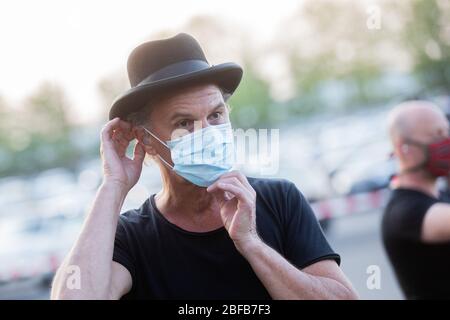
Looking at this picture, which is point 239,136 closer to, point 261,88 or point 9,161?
point 261,88

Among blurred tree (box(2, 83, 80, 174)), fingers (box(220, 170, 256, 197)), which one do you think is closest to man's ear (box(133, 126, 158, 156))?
fingers (box(220, 170, 256, 197))

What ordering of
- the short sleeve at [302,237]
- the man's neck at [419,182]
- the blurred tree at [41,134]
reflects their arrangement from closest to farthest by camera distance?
the short sleeve at [302,237]
the man's neck at [419,182]
the blurred tree at [41,134]

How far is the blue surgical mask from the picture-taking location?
2.51 m

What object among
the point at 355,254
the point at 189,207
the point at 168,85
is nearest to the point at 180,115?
the point at 168,85

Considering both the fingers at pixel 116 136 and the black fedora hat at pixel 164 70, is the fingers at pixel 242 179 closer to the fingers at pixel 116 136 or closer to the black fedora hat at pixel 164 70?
the black fedora hat at pixel 164 70

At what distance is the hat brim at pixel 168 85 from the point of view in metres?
2.43

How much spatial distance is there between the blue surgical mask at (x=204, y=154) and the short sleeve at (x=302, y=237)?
33 centimetres

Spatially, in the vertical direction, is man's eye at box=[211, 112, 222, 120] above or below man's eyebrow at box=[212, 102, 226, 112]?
below

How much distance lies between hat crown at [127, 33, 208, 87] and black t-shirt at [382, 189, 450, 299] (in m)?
1.78

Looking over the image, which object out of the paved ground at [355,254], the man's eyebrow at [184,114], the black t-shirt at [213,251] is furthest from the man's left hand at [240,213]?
the paved ground at [355,254]

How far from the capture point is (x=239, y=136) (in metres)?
3.18

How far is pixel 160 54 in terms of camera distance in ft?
8.45

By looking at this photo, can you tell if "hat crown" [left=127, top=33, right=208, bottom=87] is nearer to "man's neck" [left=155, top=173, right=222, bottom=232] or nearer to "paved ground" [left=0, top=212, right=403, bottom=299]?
"man's neck" [left=155, top=173, right=222, bottom=232]

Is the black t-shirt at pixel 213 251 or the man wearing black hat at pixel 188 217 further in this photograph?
the black t-shirt at pixel 213 251
